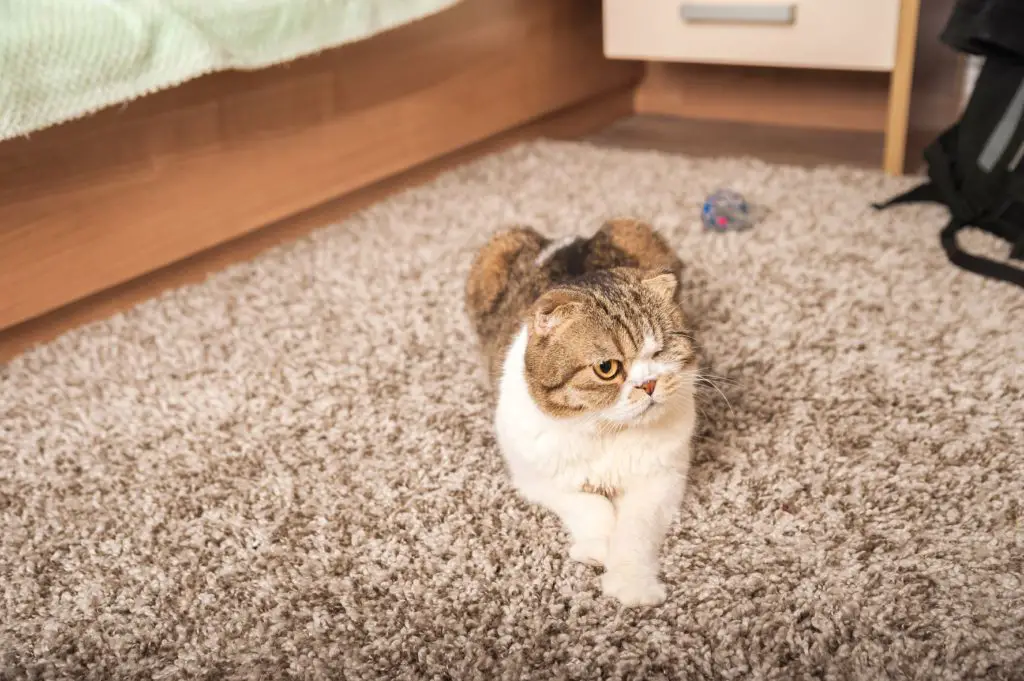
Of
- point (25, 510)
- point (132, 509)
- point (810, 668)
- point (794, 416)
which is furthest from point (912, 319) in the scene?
point (25, 510)

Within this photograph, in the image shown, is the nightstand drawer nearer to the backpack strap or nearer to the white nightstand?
the white nightstand

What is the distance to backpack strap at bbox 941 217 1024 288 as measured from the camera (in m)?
1.47

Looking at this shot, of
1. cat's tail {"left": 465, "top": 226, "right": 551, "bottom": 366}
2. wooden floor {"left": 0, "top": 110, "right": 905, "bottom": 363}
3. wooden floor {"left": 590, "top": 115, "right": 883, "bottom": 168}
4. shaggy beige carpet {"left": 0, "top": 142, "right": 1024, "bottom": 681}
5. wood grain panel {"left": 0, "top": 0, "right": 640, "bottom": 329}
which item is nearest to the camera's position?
shaggy beige carpet {"left": 0, "top": 142, "right": 1024, "bottom": 681}

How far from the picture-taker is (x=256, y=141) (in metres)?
1.75

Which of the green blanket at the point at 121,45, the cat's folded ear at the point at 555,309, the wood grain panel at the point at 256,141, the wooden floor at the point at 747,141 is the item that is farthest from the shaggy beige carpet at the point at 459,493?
the wooden floor at the point at 747,141

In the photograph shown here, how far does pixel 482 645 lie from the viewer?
847 millimetres

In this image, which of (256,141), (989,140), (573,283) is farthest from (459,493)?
(989,140)

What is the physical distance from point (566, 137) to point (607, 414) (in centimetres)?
187

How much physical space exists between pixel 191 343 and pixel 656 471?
884 millimetres

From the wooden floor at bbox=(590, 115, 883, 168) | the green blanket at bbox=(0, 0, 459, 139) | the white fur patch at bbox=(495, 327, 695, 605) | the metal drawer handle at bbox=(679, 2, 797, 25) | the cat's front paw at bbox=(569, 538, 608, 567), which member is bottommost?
the wooden floor at bbox=(590, 115, 883, 168)

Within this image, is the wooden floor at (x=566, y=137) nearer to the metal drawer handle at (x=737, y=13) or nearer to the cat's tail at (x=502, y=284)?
the metal drawer handle at (x=737, y=13)

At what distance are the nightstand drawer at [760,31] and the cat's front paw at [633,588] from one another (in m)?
1.58

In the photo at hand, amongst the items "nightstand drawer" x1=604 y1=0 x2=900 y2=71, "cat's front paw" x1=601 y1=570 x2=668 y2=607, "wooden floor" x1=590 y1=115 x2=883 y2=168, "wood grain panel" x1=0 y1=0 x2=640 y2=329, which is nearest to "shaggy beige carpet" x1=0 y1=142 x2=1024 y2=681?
"cat's front paw" x1=601 y1=570 x2=668 y2=607

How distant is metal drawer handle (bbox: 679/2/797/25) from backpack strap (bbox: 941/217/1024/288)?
0.70 m
